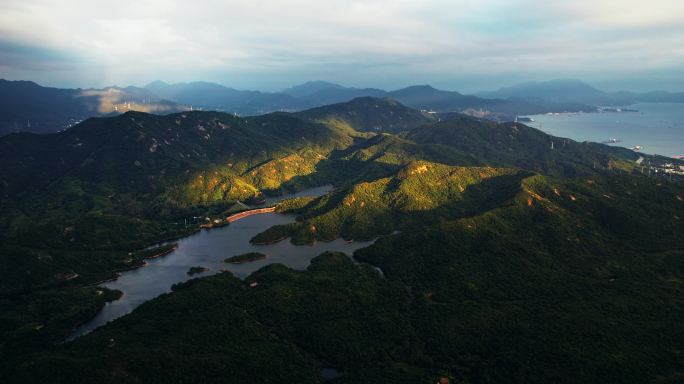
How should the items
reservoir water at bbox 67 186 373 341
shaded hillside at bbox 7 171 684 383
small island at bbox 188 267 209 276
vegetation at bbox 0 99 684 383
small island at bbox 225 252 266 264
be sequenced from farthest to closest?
small island at bbox 225 252 266 264, small island at bbox 188 267 209 276, reservoir water at bbox 67 186 373 341, vegetation at bbox 0 99 684 383, shaded hillside at bbox 7 171 684 383

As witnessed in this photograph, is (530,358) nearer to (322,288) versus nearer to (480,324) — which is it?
(480,324)

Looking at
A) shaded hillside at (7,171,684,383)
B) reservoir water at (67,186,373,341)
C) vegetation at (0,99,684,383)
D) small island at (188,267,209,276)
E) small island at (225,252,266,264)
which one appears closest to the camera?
shaded hillside at (7,171,684,383)

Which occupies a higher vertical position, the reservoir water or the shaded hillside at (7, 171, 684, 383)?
the shaded hillside at (7, 171, 684, 383)

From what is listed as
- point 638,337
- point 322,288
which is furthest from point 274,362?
point 638,337

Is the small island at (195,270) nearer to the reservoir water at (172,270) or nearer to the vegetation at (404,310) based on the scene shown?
the vegetation at (404,310)

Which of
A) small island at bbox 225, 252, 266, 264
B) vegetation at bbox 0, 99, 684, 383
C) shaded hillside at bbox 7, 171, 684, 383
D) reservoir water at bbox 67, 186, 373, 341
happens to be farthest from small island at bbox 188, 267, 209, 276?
shaded hillside at bbox 7, 171, 684, 383

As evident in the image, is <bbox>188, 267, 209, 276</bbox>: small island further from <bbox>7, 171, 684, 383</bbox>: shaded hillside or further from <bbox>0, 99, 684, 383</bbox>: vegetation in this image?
<bbox>7, 171, 684, 383</bbox>: shaded hillside

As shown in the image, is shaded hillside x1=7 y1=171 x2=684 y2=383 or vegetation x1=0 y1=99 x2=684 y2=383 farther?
→ vegetation x1=0 y1=99 x2=684 y2=383

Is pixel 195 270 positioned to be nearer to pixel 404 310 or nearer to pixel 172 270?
pixel 172 270
